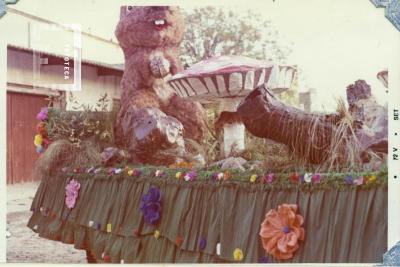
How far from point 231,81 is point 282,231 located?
1.16 metres

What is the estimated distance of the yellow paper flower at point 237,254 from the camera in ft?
14.1

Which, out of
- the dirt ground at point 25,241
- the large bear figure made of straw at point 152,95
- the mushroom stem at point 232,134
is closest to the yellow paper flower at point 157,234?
the large bear figure made of straw at point 152,95

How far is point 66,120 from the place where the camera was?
4645 millimetres

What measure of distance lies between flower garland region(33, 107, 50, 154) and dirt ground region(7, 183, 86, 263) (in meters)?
0.30

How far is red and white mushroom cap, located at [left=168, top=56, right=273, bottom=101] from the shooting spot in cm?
439

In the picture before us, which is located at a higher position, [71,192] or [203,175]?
[203,175]

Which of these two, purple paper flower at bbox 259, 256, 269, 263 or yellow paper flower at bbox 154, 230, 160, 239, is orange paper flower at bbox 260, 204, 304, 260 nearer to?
purple paper flower at bbox 259, 256, 269, 263

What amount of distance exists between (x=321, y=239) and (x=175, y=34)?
1.85 m

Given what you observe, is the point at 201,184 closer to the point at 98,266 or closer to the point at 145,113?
the point at 145,113

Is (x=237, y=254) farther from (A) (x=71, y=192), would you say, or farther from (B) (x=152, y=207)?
(A) (x=71, y=192)

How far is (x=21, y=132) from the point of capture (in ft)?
15.0

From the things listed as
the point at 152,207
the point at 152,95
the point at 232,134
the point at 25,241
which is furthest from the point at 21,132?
the point at 232,134

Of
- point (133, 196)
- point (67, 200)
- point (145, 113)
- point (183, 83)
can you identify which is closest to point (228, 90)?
point (183, 83)

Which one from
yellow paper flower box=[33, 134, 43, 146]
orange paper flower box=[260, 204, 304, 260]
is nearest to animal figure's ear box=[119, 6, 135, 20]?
yellow paper flower box=[33, 134, 43, 146]
